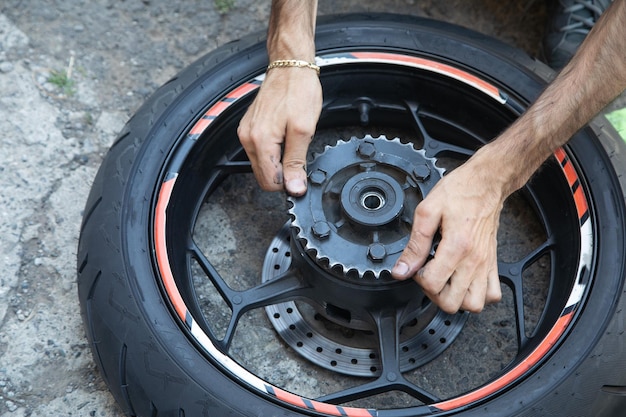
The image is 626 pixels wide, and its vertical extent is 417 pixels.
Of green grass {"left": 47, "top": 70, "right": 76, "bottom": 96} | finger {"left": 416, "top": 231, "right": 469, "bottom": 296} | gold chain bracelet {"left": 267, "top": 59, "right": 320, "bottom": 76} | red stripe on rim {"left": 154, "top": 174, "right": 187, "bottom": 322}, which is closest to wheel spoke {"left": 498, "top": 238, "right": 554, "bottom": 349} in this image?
finger {"left": 416, "top": 231, "right": 469, "bottom": 296}

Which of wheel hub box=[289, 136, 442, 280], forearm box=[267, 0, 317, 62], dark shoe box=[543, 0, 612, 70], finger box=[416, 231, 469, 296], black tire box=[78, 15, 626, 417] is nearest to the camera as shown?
finger box=[416, 231, 469, 296]

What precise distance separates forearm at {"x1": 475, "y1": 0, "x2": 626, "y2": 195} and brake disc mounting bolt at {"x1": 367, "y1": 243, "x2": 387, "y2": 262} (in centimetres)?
32

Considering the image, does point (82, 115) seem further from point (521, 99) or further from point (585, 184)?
point (585, 184)

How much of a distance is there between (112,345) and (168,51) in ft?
4.18

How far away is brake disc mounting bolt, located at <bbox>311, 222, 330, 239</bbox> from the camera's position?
2.01 meters

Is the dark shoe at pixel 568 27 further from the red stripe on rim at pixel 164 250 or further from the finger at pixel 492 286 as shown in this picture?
the red stripe on rim at pixel 164 250

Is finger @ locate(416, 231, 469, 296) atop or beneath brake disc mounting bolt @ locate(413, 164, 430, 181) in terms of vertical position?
beneath

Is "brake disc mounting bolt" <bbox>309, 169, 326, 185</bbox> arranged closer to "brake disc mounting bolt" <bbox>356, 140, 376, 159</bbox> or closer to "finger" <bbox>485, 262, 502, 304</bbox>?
"brake disc mounting bolt" <bbox>356, 140, 376, 159</bbox>

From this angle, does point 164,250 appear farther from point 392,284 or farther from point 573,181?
point 573,181

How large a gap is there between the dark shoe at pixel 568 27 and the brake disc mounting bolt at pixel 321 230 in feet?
4.02

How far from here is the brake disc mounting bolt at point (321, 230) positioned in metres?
2.01

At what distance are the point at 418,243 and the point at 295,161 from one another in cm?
38

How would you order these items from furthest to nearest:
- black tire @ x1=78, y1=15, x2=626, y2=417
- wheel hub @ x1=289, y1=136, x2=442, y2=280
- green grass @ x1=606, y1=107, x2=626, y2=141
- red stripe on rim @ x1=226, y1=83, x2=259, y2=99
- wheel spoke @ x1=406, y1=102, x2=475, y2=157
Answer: green grass @ x1=606, y1=107, x2=626, y2=141, wheel spoke @ x1=406, y1=102, x2=475, y2=157, red stripe on rim @ x1=226, y1=83, x2=259, y2=99, wheel hub @ x1=289, y1=136, x2=442, y2=280, black tire @ x1=78, y1=15, x2=626, y2=417

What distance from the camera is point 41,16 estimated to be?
2.92 meters
